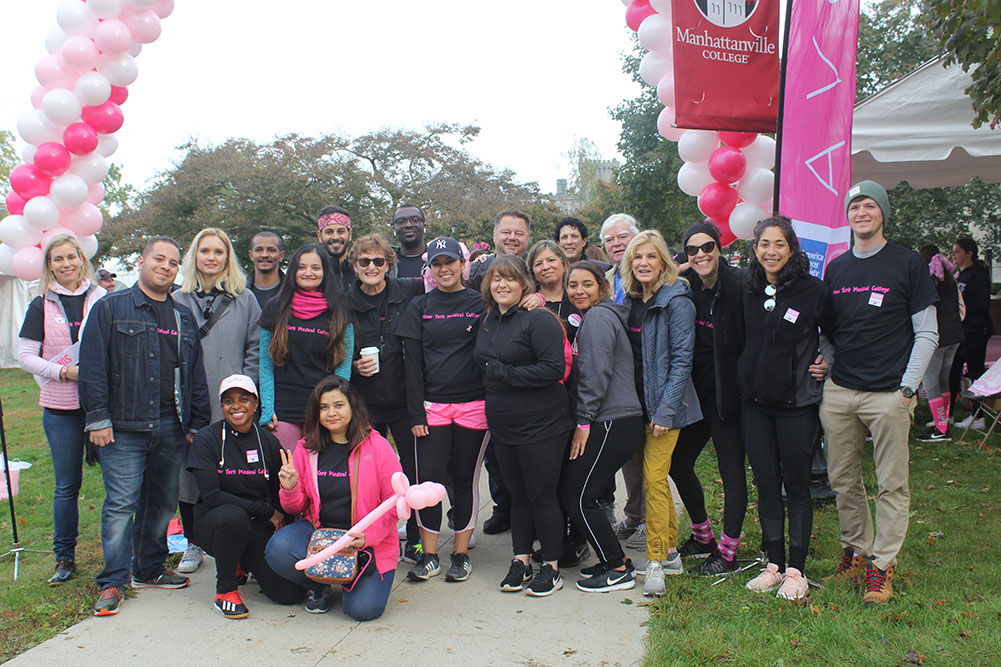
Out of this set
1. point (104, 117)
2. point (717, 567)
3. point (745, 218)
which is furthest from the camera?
point (104, 117)

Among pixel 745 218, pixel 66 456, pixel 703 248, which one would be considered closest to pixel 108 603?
pixel 66 456

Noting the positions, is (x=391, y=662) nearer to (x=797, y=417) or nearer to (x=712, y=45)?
(x=797, y=417)

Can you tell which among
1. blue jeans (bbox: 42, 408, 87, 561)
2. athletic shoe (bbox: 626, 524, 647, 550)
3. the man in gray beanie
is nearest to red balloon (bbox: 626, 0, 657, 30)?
the man in gray beanie

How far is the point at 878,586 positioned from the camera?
3.80 meters

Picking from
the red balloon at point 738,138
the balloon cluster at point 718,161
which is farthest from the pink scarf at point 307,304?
the red balloon at point 738,138

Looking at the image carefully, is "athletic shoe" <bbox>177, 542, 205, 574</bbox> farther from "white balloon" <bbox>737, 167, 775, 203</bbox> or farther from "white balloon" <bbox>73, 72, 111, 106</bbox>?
"white balloon" <bbox>73, 72, 111, 106</bbox>

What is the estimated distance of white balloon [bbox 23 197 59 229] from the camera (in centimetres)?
766

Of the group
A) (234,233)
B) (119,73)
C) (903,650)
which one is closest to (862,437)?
(903,650)

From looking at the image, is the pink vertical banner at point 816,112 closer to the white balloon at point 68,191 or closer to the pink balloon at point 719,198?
the pink balloon at point 719,198

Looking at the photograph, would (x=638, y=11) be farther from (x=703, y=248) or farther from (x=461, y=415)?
(x=461, y=415)

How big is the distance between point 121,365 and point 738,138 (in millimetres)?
4701

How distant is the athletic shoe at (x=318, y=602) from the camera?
405cm

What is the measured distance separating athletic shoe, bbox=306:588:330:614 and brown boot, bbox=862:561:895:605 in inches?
111

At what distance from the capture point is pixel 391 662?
135 inches
